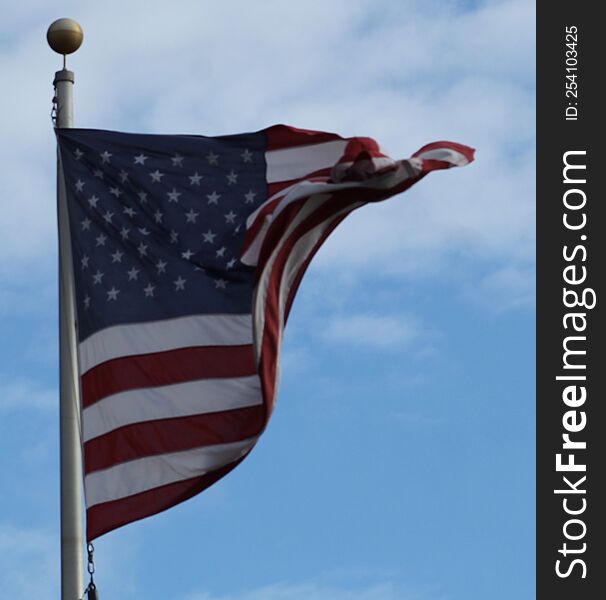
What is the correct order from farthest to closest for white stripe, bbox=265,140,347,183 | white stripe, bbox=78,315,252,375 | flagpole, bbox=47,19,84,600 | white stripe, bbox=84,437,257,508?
white stripe, bbox=265,140,347,183
white stripe, bbox=78,315,252,375
white stripe, bbox=84,437,257,508
flagpole, bbox=47,19,84,600

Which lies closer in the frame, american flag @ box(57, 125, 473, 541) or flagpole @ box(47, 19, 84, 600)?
flagpole @ box(47, 19, 84, 600)

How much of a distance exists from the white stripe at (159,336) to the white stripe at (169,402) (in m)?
0.43

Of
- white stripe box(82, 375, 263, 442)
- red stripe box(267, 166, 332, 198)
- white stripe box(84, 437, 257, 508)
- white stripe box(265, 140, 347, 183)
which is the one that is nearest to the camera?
white stripe box(84, 437, 257, 508)

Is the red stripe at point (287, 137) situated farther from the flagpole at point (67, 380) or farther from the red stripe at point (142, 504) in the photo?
the red stripe at point (142, 504)

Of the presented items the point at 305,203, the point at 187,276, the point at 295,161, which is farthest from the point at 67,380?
the point at 295,161

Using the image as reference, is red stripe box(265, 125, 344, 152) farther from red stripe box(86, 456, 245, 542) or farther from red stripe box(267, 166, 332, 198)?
red stripe box(86, 456, 245, 542)

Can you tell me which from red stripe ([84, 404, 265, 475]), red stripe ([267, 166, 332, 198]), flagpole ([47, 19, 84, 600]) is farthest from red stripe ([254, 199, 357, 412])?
flagpole ([47, 19, 84, 600])

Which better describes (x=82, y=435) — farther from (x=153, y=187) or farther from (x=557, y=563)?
(x=557, y=563)

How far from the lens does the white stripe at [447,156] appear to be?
19469 millimetres

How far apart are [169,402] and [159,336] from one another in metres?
0.72

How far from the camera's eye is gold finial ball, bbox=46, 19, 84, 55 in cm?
2088

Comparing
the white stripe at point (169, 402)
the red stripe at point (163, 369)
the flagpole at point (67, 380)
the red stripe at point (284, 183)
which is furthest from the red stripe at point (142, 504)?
the red stripe at point (284, 183)

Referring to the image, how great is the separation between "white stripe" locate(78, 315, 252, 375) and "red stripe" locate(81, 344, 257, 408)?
0.21ft

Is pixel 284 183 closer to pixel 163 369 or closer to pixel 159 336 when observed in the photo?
pixel 159 336
